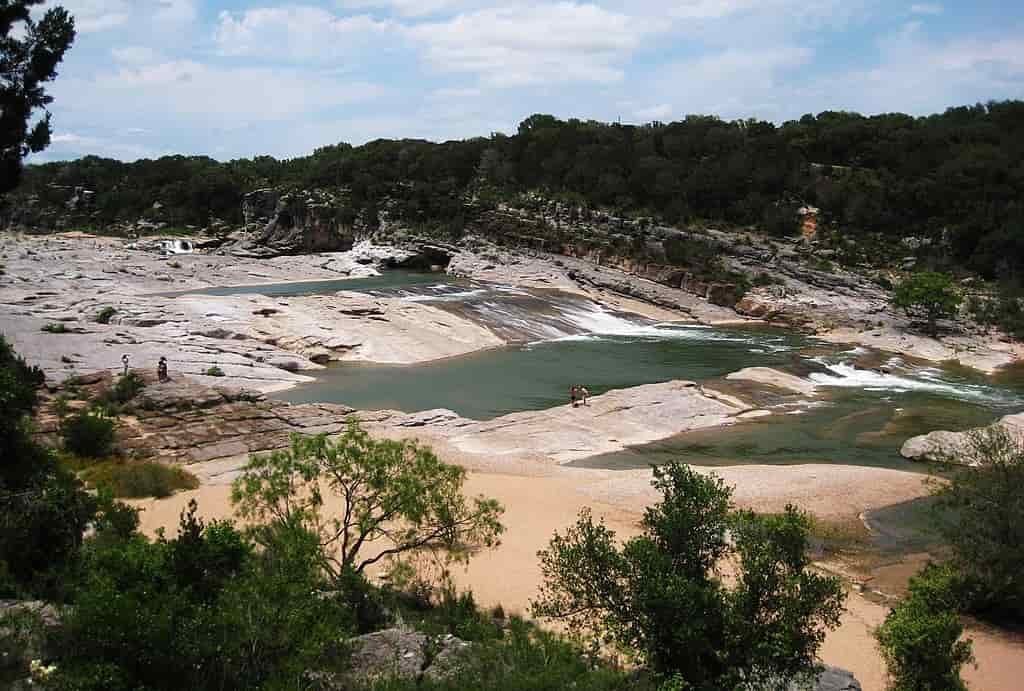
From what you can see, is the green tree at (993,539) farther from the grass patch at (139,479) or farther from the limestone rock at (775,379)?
the limestone rock at (775,379)

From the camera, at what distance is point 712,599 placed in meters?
9.34

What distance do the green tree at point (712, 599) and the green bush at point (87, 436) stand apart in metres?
16.7

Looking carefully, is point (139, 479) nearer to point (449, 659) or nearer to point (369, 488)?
point (369, 488)

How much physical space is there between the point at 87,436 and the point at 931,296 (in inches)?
1747

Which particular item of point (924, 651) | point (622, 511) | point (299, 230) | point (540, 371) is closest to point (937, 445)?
point (622, 511)

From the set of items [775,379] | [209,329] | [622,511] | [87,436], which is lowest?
[622,511]

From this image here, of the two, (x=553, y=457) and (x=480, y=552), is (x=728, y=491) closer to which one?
(x=480, y=552)

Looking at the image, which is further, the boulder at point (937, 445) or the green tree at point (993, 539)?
the boulder at point (937, 445)

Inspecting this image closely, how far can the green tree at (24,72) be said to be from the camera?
15.8 m

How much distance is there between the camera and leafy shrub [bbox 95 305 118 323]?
1626 inches

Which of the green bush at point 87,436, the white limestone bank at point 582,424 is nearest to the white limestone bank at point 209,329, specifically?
the green bush at point 87,436

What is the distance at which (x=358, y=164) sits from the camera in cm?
9188

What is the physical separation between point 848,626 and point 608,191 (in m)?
61.4

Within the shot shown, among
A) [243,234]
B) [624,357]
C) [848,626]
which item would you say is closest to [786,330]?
[624,357]
